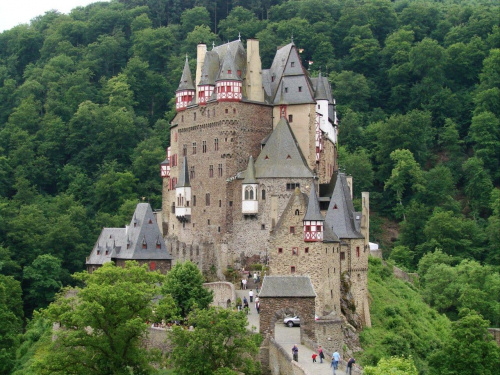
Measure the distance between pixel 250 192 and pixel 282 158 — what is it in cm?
289

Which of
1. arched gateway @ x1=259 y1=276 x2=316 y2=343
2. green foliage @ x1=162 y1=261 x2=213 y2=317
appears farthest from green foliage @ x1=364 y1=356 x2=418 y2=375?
green foliage @ x1=162 y1=261 x2=213 y2=317

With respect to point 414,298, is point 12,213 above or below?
above

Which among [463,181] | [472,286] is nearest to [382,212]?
[463,181]

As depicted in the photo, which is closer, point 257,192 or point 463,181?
point 257,192

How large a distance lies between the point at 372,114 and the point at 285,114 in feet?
144

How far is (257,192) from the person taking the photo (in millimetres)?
66750

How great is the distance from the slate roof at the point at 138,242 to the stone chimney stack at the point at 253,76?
33.0ft

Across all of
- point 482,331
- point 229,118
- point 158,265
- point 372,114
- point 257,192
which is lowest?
point 482,331

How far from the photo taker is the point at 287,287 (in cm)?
5256

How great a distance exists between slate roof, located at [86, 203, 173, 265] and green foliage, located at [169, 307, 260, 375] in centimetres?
2239

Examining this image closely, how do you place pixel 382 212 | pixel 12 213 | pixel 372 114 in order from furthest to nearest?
1. pixel 372 114
2. pixel 382 212
3. pixel 12 213

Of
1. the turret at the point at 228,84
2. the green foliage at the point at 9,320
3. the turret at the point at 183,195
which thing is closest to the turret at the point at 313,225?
the turret at the point at 228,84

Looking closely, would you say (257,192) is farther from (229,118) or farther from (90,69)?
(90,69)

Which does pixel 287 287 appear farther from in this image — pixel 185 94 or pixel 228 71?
pixel 185 94
